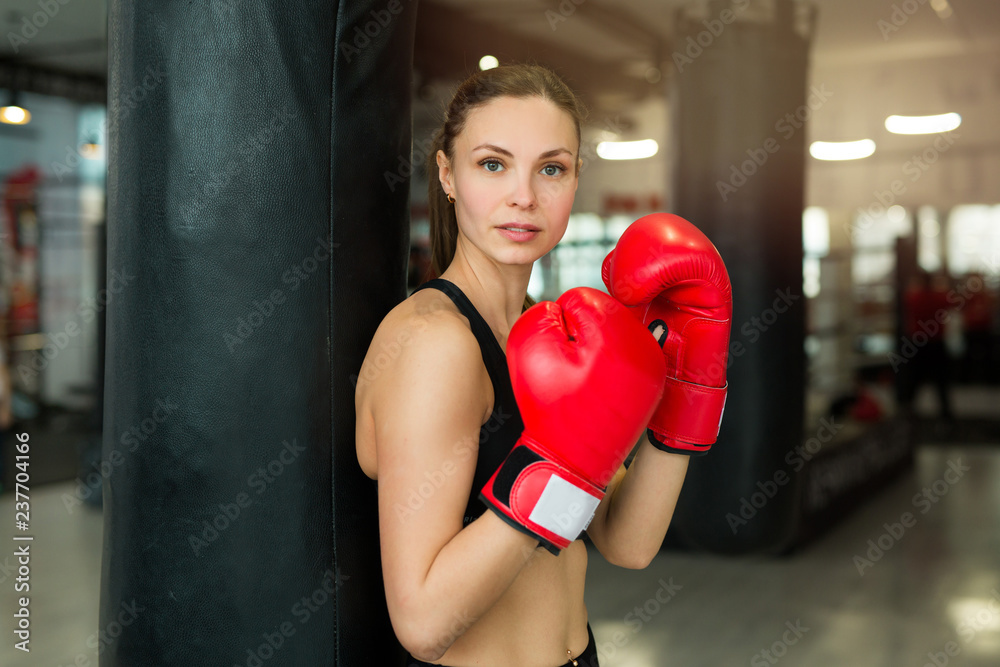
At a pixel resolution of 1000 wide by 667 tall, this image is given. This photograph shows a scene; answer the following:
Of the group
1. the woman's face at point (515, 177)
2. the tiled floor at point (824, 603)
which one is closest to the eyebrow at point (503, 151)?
the woman's face at point (515, 177)

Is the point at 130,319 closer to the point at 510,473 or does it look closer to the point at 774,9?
the point at 510,473

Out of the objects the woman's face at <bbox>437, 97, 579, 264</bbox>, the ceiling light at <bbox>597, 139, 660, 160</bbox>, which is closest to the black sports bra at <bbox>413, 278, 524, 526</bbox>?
the woman's face at <bbox>437, 97, 579, 264</bbox>

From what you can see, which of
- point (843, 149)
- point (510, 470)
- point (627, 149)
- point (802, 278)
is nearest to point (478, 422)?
point (510, 470)

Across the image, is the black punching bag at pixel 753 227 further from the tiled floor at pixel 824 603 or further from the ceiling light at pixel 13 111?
the ceiling light at pixel 13 111

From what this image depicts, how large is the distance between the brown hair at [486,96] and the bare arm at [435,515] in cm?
36

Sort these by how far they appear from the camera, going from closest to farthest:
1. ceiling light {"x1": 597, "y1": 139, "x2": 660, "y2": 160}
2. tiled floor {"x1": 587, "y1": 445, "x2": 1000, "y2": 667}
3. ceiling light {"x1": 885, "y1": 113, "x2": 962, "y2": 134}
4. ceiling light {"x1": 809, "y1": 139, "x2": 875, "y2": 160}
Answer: tiled floor {"x1": 587, "y1": 445, "x2": 1000, "y2": 667}, ceiling light {"x1": 885, "y1": 113, "x2": 962, "y2": 134}, ceiling light {"x1": 809, "y1": 139, "x2": 875, "y2": 160}, ceiling light {"x1": 597, "y1": 139, "x2": 660, "y2": 160}

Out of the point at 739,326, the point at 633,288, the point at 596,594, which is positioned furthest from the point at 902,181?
the point at 633,288

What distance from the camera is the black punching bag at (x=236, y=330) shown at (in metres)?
0.99

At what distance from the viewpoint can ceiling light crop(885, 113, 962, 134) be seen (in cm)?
768

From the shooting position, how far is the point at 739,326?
3.83 meters

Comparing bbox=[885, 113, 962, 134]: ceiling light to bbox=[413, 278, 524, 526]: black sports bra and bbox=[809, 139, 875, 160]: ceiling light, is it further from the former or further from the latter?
bbox=[413, 278, 524, 526]: black sports bra

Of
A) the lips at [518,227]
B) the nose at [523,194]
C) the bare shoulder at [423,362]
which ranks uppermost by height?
the nose at [523,194]

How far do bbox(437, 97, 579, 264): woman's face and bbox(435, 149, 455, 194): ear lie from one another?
0.07 metres

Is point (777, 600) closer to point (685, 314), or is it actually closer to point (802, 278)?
point (802, 278)
